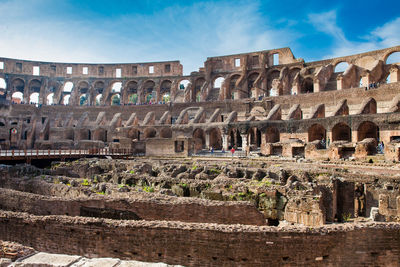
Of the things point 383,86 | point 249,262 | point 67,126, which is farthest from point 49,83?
point 249,262

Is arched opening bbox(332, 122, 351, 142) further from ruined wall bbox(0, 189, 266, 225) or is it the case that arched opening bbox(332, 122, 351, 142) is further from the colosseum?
ruined wall bbox(0, 189, 266, 225)

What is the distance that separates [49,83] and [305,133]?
155ft

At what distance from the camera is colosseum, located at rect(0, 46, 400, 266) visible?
216 inches

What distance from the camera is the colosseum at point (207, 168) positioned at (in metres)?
5.48

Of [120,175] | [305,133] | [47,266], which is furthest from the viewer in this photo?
[305,133]

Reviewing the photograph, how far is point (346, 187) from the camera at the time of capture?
41.5 ft

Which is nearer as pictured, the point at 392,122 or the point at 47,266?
the point at 47,266

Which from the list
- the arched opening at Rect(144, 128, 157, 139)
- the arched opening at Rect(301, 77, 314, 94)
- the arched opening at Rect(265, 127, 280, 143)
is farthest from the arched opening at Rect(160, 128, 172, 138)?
the arched opening at Rect(301, 77, 314, 94)

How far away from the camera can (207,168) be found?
1731 cm

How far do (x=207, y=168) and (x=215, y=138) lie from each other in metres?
18.7

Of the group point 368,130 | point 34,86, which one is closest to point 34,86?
point 34,86

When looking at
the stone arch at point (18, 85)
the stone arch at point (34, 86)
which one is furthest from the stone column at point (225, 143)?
the stone arch at point (18, 85)

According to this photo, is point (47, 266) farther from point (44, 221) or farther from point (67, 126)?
point (67, 126)

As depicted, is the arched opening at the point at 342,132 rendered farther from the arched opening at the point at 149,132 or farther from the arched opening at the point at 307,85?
the arched opening at the point at 149,132
